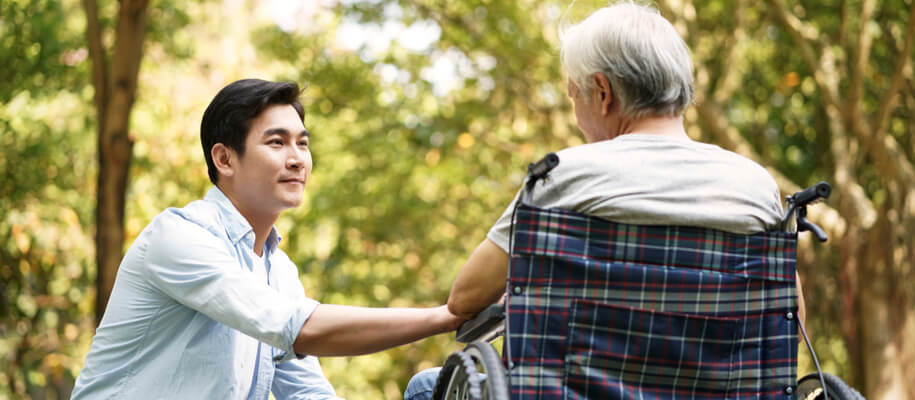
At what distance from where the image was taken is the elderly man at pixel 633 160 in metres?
1.66

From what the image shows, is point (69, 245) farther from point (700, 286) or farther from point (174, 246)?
point (700, 286)

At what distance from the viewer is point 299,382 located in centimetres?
248

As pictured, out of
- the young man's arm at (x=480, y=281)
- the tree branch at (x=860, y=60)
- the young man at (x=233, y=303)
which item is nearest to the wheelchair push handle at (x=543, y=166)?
the young man's arm at (x=480, y=281)

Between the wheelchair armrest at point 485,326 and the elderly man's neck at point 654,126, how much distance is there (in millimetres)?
422

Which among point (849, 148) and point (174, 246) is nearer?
point (174, 246)

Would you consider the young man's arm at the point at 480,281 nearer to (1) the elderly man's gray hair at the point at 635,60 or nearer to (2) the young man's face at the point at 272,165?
(1) the elderly man's gray hair at the point at 635,60

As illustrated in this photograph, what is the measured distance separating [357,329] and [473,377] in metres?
0.37

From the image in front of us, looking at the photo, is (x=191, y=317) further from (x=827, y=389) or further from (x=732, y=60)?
(x=732, y=60)

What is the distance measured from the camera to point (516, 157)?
347 inches

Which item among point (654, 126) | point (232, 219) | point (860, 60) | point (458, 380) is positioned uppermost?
point (860, 60)

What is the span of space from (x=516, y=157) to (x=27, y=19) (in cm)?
434

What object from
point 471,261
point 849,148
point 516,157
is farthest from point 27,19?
point 849,148

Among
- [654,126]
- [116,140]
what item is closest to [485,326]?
[654,126]

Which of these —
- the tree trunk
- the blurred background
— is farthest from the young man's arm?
the blurred background
